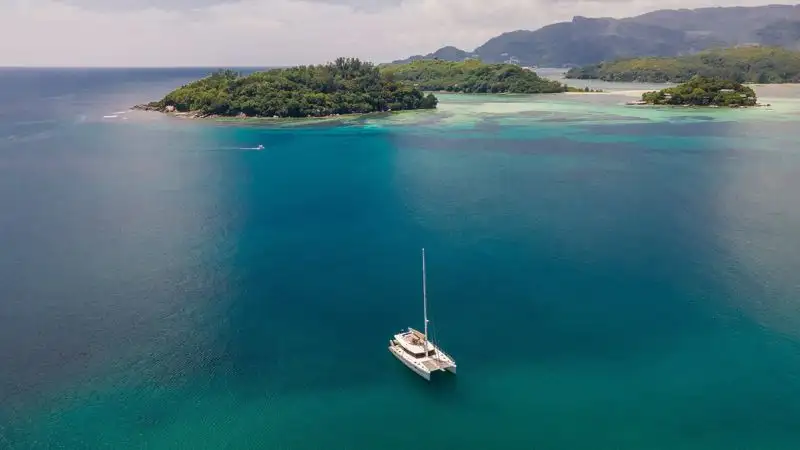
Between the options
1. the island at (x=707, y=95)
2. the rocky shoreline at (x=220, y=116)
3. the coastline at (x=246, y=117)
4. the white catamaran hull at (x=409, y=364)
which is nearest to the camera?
the white catamaran hull at (x=409, y=364)

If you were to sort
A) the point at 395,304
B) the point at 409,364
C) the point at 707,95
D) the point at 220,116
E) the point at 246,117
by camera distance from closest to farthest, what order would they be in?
1. the point at 409,364
2. the point at 395,304
3. the point at 246,117
4. the point at 220,116
5. the point at 707,95

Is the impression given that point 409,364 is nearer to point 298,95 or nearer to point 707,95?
point 298,95

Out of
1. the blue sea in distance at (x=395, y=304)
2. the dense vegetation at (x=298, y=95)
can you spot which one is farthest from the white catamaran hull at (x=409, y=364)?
the dense vegetation at (x=298, y=95)

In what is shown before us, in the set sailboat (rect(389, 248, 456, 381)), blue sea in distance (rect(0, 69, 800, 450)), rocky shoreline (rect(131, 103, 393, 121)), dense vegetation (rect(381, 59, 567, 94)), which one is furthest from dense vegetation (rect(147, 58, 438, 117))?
sailboat (rect(389, 248, 456, 381))

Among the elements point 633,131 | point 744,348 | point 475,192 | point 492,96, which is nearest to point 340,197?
point 475,192

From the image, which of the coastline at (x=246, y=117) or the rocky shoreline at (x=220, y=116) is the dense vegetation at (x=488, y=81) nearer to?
the rocky shoreline at (x=220, y=116)

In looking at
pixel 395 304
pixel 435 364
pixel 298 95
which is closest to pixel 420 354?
pixel 435 364
